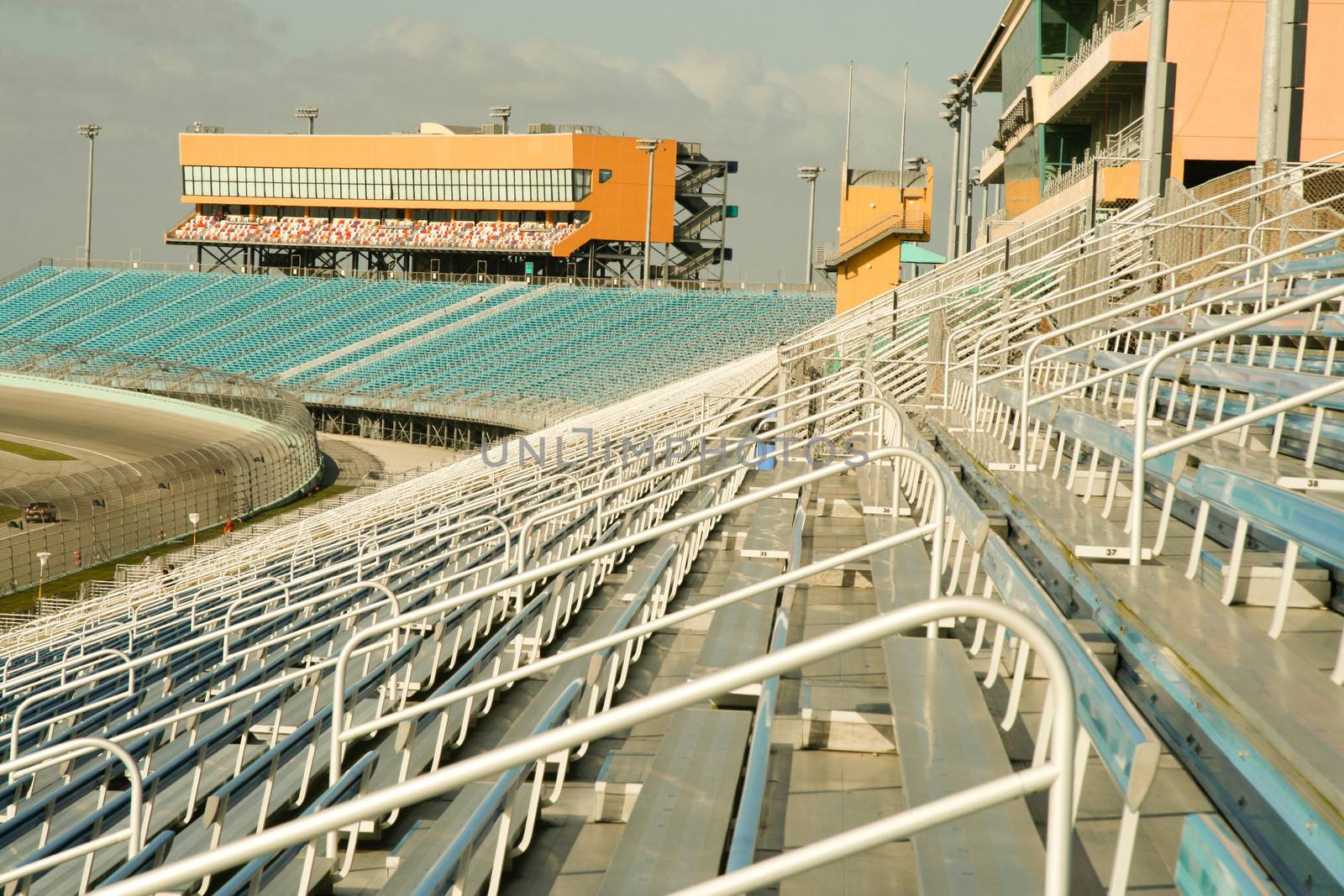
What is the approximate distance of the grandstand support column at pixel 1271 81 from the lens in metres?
7.96

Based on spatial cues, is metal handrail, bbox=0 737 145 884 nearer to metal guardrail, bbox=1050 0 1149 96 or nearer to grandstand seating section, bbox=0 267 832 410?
metal guardrail, bbox=1050 0 1149 96

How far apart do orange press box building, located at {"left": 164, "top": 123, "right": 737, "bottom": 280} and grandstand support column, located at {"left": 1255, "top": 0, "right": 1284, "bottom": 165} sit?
3677 cm

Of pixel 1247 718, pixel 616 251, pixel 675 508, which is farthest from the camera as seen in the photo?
pixel 616 251

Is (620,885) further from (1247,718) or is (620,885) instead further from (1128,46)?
(1128,46)

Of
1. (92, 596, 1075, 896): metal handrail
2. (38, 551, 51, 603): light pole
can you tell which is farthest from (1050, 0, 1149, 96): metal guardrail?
(38, 551, 51, 603): light pole

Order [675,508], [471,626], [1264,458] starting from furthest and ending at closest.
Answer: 1. [675,508]
2. [471,626]
3. [1264,458]

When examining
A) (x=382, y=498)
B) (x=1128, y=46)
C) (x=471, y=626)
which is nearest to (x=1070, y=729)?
(x=471, y=626)

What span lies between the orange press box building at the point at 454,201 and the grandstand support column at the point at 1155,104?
3388 cm

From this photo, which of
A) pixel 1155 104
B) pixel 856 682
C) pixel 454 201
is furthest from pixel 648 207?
pixel 856 682

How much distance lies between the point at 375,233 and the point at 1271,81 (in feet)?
150

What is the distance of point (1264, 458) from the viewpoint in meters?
3.66

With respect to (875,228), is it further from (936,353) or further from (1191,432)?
(1191,432)

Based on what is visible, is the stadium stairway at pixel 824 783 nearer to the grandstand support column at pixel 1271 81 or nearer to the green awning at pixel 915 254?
the grandstand support column at pixel 1271 81

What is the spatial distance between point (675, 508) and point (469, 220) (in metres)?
43.4
